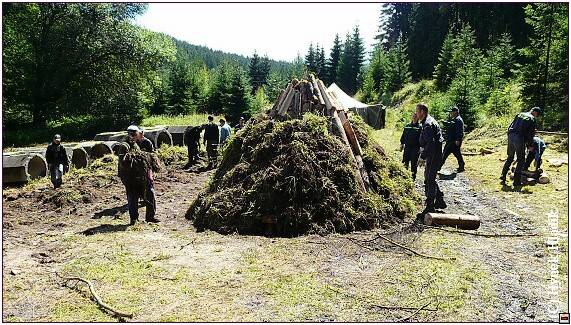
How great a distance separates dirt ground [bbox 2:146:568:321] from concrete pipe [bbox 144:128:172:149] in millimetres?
9963

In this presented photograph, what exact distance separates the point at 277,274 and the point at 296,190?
217cm

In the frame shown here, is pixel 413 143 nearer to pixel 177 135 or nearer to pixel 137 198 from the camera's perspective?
pixel 137 198

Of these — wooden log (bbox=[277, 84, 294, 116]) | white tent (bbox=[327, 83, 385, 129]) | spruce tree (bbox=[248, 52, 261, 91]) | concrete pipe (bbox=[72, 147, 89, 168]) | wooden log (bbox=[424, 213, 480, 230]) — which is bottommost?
wooden log (bbox=[424, 213, 480, 230])

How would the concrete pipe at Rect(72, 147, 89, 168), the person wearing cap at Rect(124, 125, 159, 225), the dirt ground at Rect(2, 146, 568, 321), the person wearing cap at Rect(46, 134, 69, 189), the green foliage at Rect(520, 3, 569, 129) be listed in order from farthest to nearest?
the green foliage at Rect(520, 3, 569, 129), the concrete pipe at Rect(72, 147, 89, 168), the person wearing cap at Rect(46, 134, 69, 189), the person wearing cap at Rect(124, 125, 159, 225), the dirt ground at Rect(2, 146, 568, 321)

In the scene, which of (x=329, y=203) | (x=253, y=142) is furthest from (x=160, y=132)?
(x=329, y=203)

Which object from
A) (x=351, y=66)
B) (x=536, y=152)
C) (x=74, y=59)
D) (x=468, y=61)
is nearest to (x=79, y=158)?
(x=536, y=152)

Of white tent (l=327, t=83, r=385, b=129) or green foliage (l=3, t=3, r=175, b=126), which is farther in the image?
white tent (l=327, t=83, r=385, b=129)

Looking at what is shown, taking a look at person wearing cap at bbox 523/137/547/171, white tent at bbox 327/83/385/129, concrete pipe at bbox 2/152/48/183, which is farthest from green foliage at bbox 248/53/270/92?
person wearing cap at bbox 523/137/547/171

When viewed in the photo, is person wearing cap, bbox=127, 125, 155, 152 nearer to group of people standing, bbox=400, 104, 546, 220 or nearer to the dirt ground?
the dirt ground

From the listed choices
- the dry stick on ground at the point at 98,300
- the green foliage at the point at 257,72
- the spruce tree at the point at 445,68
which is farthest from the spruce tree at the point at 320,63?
the dry stick on ground at the point at 98,300

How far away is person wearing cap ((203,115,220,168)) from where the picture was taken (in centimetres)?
Answer: 1462

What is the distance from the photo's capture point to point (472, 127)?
20812mm

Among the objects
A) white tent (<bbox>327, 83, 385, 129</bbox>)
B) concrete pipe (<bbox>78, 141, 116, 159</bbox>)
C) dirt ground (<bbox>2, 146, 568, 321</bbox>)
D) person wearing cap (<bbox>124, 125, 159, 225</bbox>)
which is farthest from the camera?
white tent (<bbox>327, 83, 385, 129</bbox>)

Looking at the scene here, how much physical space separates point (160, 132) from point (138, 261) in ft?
45.7
